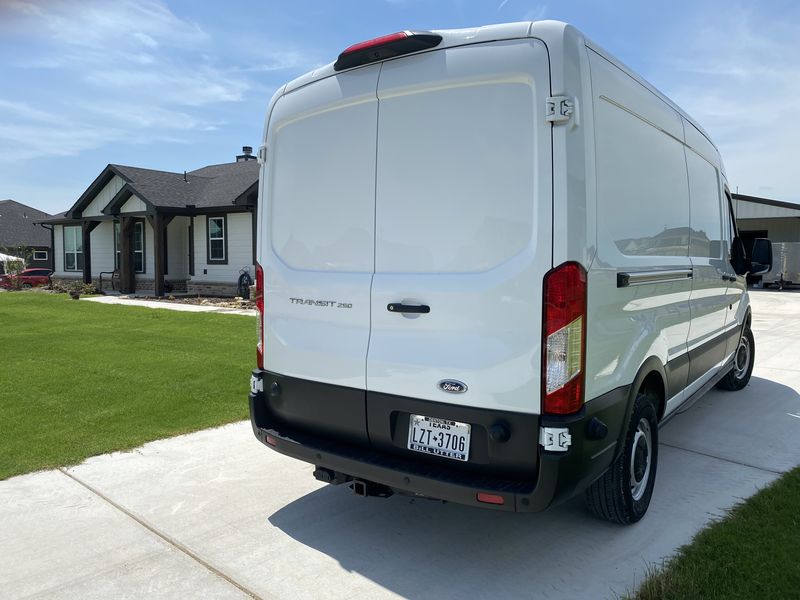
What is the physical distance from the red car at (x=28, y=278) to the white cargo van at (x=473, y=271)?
97.7 ft

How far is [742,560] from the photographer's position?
10.6 feet

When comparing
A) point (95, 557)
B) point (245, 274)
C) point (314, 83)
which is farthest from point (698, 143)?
point (245, 274)

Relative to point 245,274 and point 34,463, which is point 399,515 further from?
point 245,274

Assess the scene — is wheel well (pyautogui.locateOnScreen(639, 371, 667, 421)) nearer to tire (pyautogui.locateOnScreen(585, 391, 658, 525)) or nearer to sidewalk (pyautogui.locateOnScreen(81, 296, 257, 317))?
tire (pyautogui.locateOnScreen(585, 391, 658, 525))

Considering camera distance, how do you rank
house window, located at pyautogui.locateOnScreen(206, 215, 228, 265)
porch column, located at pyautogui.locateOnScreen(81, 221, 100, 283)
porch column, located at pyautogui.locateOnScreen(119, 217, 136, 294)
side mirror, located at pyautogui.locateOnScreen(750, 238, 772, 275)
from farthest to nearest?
porch column, located at pyautogui.locateOnScreen(81, 221, 100, 283)
porch column, located at pyautogui.locateOnScreen(119, 217, 136, 294)
house window, located at pyautogui.locateOnScreen(206, 215, 228, 265)
side mirror, located at pyautogui.locateOnScreen(750, 238, 772, 275)

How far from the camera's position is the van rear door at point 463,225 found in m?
2.87

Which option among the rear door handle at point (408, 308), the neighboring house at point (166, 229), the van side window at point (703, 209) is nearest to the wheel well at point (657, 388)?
the van side window at point (703, 209)

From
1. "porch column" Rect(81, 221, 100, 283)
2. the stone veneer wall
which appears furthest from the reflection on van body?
"porch column" Rect(81, 221, 100, 283)

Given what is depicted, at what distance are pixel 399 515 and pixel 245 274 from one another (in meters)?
16.8

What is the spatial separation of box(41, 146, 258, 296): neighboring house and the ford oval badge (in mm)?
16646

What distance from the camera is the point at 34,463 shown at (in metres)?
4.67

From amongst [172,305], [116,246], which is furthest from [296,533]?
[116,246]

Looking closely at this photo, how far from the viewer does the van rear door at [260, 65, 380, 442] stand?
3449mm

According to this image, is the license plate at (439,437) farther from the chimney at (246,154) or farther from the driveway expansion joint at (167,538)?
the chimney at (246,154)
